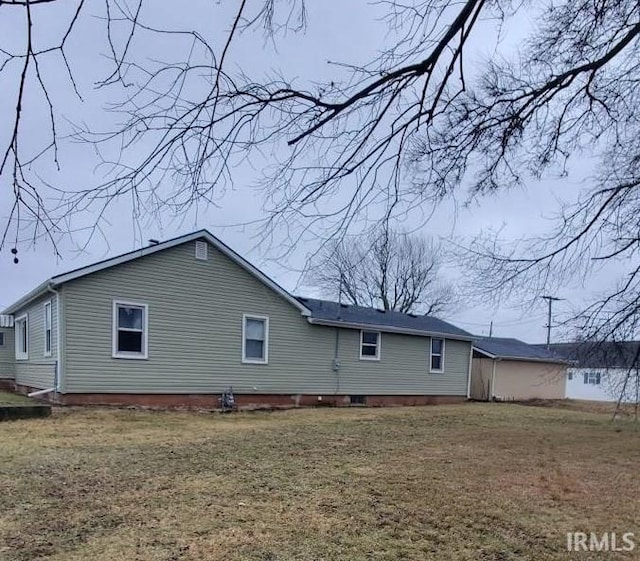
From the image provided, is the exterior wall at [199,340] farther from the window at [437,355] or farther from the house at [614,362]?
the house at [614,362]

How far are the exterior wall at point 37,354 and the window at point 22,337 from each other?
0.17 metres

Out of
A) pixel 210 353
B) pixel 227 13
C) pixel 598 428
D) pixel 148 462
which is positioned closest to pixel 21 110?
pixel 227 13

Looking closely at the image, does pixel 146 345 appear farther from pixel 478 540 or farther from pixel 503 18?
pixel 503 18

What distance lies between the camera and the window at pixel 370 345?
17906 millimetres

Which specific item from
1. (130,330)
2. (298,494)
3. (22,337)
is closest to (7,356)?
(22,337)

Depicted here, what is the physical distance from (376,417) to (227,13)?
40.0 ft

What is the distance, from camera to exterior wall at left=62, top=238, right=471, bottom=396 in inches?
491

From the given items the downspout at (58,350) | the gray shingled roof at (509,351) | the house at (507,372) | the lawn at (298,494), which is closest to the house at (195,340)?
the downspout at (58,350)

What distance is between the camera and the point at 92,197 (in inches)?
104

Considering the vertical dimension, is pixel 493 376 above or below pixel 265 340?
below

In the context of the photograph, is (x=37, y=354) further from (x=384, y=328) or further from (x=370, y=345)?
(x=384, y=328)

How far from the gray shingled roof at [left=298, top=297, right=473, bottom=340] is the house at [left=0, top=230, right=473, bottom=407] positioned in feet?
0.30

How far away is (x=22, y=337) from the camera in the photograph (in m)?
17.0

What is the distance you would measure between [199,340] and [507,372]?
15.0 m
